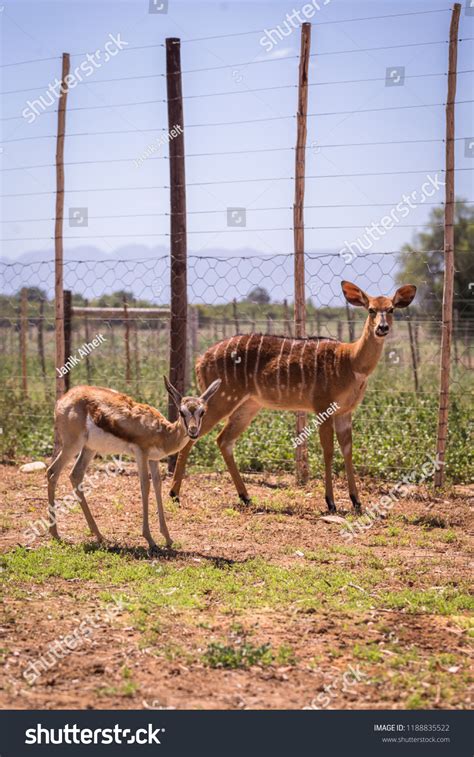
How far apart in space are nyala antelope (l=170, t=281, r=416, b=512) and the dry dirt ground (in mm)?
702

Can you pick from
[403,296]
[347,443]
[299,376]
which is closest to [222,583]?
[347,443]

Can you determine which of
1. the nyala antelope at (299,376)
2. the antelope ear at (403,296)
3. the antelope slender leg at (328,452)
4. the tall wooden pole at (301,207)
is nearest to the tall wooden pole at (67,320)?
the nyala antelope at (299,376)

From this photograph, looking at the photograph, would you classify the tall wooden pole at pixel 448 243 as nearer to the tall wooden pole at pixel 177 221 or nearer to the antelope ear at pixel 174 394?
the tall wooden pole at pixel 177 221

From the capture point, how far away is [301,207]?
34.5 ft

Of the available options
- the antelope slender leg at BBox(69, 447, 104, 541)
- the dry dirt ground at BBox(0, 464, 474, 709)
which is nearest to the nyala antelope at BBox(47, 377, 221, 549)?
the antelope slender leg at BBox(69, 447, 104, 541)

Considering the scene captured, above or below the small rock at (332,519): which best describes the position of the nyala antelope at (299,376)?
above

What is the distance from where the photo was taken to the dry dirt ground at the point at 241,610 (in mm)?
4875

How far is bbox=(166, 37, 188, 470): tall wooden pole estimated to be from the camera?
35.1 ft

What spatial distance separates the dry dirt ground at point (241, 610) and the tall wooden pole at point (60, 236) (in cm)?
250

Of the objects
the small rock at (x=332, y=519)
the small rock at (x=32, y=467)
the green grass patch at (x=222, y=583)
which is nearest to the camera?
the green grass patch at (x=222, y=583)

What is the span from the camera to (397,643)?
5.57 meters

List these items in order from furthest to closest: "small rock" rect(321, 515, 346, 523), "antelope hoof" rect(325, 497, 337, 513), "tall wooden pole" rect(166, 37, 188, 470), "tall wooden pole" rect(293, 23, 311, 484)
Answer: "tall wooden pole" rect(166, 37, 188, 470), "tall wooden pole" rect(293, 23, 311, 484), "antelope hoof" rect(325, 497, 337, 513), "small rock" rect(321, 515, 346, 523)

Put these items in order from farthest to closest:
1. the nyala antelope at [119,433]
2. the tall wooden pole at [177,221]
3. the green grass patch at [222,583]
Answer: the tall wooden pole at [177,221]
the nyala antelope at [119,433]
the green grass patch at [222,583]

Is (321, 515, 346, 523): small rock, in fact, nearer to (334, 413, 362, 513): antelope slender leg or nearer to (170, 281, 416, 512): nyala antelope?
(170, 281, 416, 512): nyala antelope
